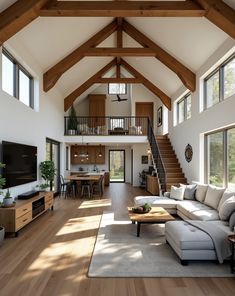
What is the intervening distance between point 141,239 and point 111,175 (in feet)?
36.2

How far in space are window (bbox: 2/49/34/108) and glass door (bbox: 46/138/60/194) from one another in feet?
7.09

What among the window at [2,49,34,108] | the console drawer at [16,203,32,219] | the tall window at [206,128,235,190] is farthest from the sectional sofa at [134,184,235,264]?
the window at [2,49,34,108]

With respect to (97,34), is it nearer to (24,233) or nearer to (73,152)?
(24,233)

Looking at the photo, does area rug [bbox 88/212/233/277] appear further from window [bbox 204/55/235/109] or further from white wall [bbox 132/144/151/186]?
white wall [bbox 132/144/151/186]

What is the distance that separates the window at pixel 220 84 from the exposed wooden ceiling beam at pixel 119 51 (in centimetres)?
211

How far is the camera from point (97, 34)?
27.5 feet

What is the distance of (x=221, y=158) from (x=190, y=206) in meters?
1.70

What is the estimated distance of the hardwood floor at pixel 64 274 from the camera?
2.81 m

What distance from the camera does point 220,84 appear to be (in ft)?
21.3

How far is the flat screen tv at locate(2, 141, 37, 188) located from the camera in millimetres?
5213

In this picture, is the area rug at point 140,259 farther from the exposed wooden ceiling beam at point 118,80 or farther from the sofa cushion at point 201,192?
the exposed wooden ceiling beam at point 118,80

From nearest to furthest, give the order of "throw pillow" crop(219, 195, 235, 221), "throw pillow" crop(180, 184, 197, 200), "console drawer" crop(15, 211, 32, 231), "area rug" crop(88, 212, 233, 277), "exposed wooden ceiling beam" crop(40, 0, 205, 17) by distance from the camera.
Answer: "area rug" crop(88, 212, 233, 277), "throw pillow" crop(219, 195, 235, 221), "console drawer" crop(15, 211, 32, 231), "exposed wooden ceiling beam" crop(40, 0, 205, 17), "throw pillow" crop(180, 184, 197, 200)

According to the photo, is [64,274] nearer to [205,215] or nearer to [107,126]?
[205,215]

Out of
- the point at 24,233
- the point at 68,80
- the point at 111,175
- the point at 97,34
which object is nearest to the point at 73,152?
the point at 111,175
